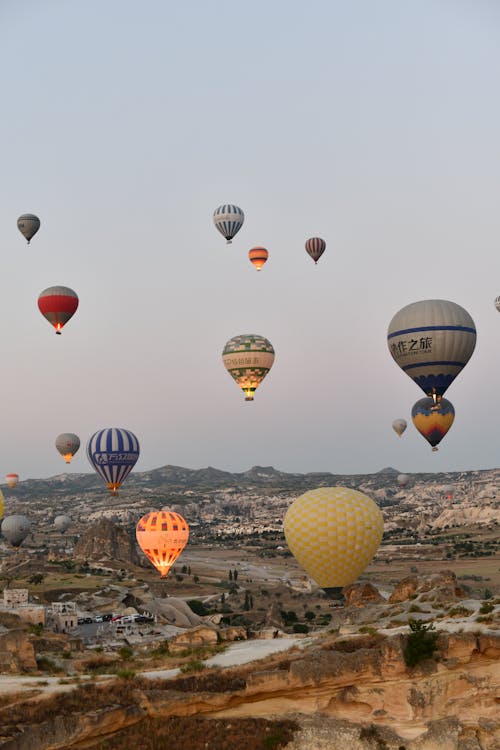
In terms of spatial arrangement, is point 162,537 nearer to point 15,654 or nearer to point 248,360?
point 248,360

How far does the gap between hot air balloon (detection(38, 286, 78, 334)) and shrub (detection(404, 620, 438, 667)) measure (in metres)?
41.5

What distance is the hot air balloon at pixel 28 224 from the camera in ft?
211

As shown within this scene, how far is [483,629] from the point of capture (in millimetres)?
23609

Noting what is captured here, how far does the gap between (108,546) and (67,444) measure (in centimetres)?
1499

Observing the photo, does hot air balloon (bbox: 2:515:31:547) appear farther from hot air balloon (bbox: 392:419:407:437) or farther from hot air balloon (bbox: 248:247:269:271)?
hot air balloon (bbox: 392:419:407:437)

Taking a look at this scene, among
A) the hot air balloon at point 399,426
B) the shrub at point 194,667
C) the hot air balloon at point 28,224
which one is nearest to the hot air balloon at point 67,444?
the hot air balloon at point 28,224

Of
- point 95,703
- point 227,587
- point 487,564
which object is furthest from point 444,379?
point 487,564

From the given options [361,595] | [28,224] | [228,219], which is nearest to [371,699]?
[361,595]

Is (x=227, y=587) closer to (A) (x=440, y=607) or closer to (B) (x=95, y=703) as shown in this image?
(A) (x=440, y=607)

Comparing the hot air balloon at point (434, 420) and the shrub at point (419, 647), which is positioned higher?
the hot air balloon at point (434, 420)

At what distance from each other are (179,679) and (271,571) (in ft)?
267

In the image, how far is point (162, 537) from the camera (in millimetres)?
46344

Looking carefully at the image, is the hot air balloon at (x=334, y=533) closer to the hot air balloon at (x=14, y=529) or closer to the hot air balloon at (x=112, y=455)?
the hot air balloon at (x=112, y=455)

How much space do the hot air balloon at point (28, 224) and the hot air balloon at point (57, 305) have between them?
7.85 metres
